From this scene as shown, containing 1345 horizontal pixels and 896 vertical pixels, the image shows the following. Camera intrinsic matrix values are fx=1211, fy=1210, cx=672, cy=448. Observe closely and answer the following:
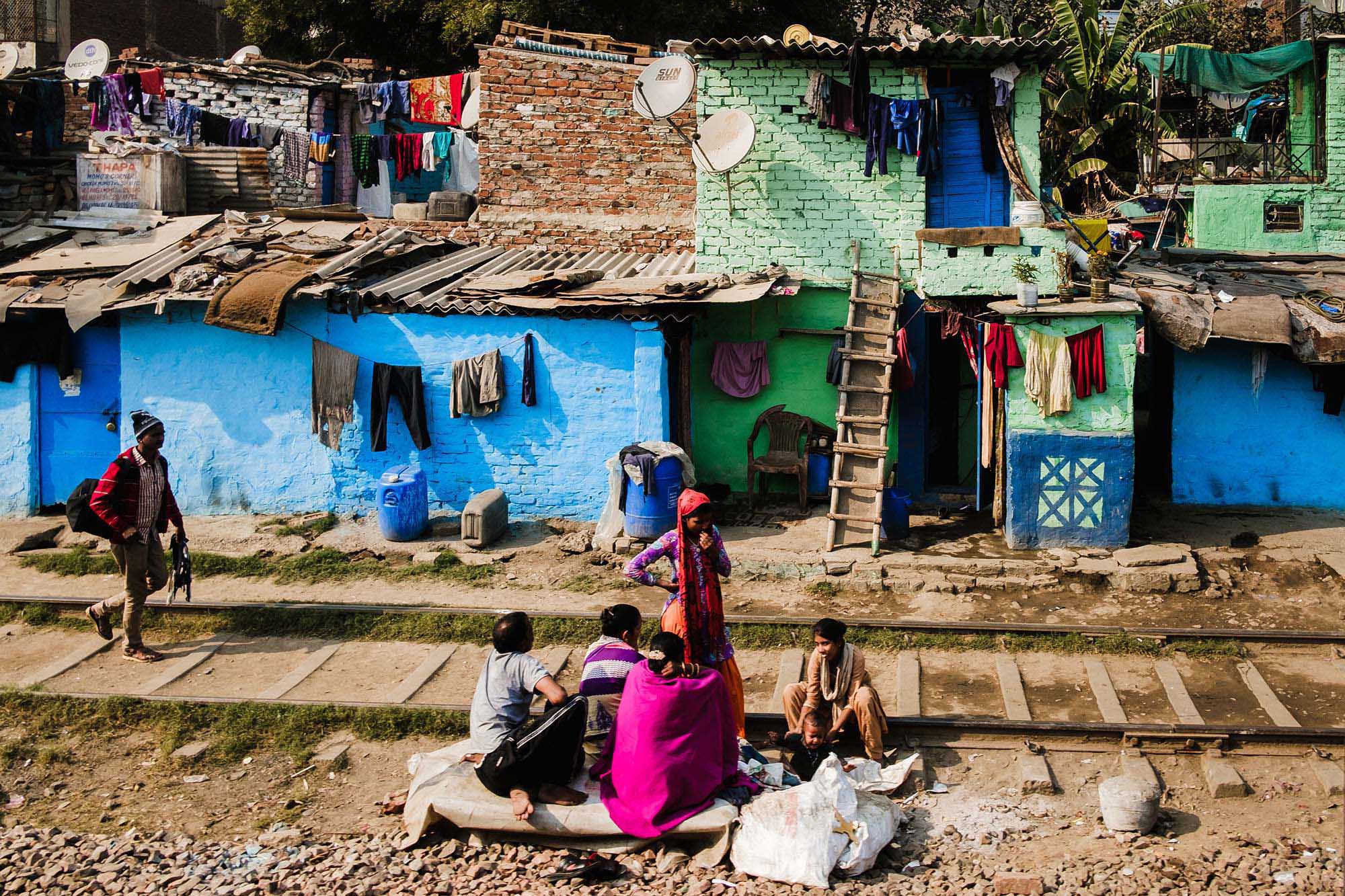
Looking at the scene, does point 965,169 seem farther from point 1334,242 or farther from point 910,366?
point 1334,242

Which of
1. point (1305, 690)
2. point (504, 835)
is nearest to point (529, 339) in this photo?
point (504, 835)

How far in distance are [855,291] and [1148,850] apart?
758cm

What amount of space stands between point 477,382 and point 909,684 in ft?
19.8

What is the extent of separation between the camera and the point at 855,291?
13188 millimetres

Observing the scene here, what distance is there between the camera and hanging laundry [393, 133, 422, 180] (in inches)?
712

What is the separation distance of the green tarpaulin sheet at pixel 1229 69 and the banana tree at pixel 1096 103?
232 centimetres

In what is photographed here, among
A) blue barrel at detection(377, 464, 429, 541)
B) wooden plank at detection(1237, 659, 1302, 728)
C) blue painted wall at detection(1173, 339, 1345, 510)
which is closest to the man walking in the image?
blue barrel at detection(377, 464, 429, 541)

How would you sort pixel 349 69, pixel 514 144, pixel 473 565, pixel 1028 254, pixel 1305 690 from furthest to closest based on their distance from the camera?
pixel 349 69
pixel 514 144
pixel 1028 254
pixel 473 565
pixel 1305 690

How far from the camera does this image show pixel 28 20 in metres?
26.6

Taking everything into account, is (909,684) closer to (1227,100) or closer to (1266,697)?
(1266,697)

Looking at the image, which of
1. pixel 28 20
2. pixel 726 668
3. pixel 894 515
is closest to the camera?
pixel 726 668

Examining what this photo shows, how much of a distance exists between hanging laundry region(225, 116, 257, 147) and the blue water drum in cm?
1052

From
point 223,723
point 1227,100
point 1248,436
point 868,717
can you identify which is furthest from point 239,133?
point 1227,100

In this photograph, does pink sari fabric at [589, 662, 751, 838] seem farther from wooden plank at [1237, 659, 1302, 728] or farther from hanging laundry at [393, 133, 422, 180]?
hanging laundry at [393, 133, 422, 180]
